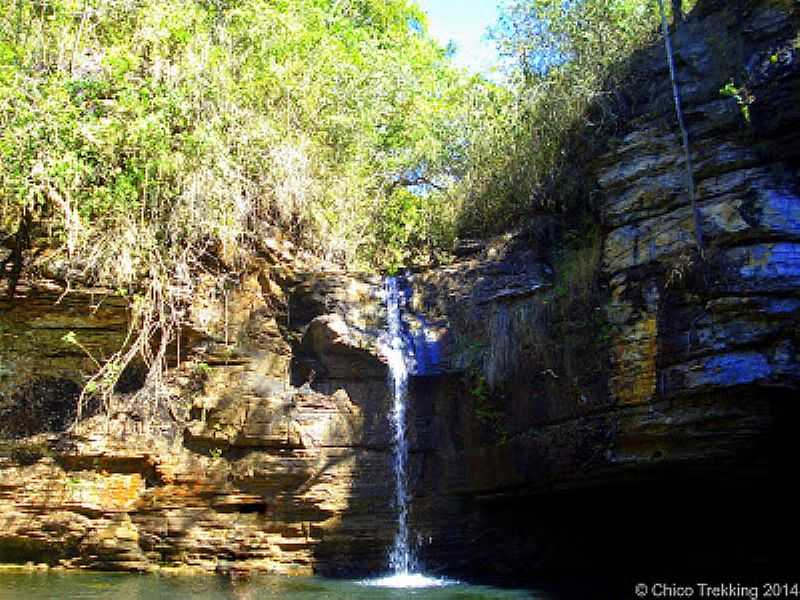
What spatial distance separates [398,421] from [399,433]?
165mm

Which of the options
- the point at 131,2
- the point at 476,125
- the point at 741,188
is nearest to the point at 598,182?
the point at 741,188

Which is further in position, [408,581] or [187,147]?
[187,147]

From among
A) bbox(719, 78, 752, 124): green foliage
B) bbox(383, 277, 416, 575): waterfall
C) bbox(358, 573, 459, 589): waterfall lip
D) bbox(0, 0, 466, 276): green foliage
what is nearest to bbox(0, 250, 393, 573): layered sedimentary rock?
bbox(383, 277, 416, 575): waterfall

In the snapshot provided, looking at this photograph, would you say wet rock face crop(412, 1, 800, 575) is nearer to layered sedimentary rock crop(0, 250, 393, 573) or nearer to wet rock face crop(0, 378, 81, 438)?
layered sedimentary rock crop(0, 250, 393, 573)

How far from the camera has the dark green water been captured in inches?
283

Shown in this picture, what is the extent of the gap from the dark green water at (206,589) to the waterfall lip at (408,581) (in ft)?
0.51

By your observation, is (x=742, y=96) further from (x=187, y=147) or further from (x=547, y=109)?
(x=187, y=147)

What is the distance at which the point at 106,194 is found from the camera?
958cm

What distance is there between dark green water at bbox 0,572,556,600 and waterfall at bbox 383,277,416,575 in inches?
39.2

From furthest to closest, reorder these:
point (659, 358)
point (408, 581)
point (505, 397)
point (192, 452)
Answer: point (505, 397), point (192, 452), point (408, 581), point (659, 358)

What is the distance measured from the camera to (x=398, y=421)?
986 cm

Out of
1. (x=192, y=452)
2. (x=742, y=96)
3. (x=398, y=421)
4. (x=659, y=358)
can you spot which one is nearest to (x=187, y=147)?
(x=192, y=452)

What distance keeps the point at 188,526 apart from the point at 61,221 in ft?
14.2

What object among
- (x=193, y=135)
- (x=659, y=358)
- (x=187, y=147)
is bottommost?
(x=659, y=358)
